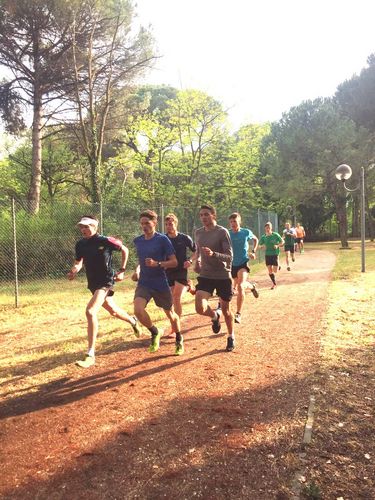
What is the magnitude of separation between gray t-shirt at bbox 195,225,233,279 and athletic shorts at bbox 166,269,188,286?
0.89 meters

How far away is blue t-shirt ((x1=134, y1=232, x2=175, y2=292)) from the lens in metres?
5.42

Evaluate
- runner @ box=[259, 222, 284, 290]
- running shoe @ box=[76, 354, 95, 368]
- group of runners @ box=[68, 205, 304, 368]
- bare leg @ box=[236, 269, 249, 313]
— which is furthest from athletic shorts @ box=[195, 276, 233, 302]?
runner @ box=[259, 222, 284, 290]

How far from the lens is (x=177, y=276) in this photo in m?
6.62

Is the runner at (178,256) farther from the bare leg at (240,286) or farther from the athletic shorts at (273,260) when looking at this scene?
the athletic shorts at (273,260)

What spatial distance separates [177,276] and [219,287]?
108 centimetres

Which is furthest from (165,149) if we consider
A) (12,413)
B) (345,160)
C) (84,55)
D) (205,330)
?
(12,413)

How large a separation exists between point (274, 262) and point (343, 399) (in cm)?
782

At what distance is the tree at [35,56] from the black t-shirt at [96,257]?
11.7 metres

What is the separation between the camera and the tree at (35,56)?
16.9m

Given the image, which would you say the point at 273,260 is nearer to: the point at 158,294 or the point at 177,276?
the point at 177,276

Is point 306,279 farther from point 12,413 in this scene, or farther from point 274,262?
point 12,413

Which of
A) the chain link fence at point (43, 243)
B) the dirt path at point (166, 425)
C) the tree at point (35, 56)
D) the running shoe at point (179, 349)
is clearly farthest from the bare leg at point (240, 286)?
the tree at point (35, 56)

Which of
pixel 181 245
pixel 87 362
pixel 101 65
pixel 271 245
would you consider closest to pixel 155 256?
pixel 181 245

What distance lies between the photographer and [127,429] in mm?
3648
